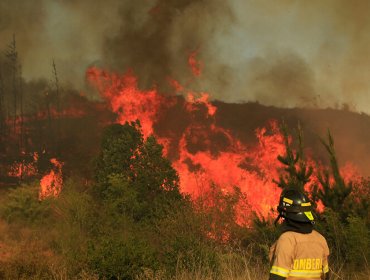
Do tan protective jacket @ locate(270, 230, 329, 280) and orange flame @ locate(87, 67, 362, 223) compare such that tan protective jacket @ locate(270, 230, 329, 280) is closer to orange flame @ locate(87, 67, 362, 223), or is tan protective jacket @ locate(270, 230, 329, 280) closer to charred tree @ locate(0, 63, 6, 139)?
orange flame @ locate(87, 67, 362, 223)

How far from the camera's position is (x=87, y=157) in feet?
142

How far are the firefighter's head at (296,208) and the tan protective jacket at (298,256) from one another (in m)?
0.18

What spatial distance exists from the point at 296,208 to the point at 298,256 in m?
0.52

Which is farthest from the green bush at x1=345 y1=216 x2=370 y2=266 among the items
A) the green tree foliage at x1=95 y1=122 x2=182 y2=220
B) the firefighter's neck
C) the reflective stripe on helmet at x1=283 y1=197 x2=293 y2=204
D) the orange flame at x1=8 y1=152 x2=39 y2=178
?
the orange flame at x1=8 y1=152 x2=39 y2=178

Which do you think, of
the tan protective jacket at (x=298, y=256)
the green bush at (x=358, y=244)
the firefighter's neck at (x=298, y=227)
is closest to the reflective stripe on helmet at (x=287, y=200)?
the firefighter's neck at (x=298, y=227)

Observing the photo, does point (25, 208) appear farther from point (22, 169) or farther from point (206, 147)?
point (206, 147)

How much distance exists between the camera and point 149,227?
20469 mm

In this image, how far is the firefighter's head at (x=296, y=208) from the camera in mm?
4168

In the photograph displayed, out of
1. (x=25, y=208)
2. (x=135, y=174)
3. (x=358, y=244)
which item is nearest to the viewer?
(x=358, y=244)

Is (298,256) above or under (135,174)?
above

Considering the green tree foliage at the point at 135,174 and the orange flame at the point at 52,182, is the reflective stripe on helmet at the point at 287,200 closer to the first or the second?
the green tree foliage at the point at 135,174

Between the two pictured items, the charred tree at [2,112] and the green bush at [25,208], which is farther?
the charred tree at [2,112]

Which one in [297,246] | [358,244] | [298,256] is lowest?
[358,244]

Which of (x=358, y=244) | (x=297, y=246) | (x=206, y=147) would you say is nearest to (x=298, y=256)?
(x=297, y=246)
